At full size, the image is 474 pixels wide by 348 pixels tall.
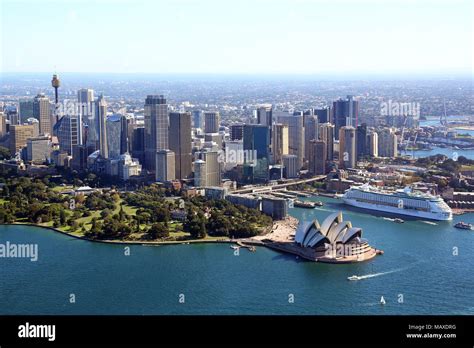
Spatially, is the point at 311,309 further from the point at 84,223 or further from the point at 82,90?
the point at 82,90

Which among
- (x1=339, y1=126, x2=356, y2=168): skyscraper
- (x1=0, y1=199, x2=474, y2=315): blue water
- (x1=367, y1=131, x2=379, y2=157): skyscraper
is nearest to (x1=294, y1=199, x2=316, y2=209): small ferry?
(x1=0, y1=199, x2=474, y2=315): blue water

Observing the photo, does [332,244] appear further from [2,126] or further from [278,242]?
[2,126]

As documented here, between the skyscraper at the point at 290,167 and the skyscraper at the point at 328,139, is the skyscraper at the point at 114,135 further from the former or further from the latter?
the skyscraper at the point at 328,139

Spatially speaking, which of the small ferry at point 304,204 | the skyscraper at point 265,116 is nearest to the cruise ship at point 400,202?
the small ferry at point 304,204

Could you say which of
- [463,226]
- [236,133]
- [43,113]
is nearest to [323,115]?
[236,133]

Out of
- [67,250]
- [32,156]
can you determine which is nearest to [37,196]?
[67,250]

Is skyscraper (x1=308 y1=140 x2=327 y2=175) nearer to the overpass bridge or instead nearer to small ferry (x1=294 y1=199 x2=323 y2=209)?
the overpass bridge
